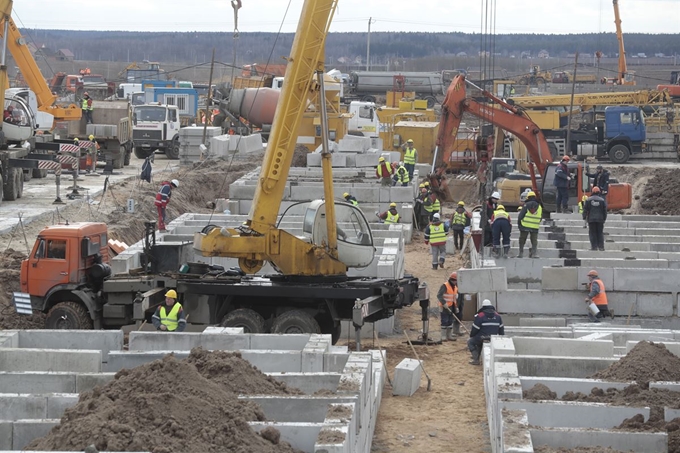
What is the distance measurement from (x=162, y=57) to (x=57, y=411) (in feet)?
453

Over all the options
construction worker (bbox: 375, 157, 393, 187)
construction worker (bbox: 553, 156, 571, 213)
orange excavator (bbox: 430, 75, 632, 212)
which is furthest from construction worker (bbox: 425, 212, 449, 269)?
orange excavator (bbox: 430, 75, 632, 212)

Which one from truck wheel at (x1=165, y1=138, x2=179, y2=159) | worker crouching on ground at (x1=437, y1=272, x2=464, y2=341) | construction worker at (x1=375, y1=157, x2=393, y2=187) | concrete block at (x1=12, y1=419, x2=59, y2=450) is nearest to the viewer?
concrete block at (x1=12, y1=419, x2=59, y2=450)

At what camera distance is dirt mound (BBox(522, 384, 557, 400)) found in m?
11.8

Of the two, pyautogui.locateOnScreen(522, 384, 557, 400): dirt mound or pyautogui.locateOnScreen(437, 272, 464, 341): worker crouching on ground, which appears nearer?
pyautogui.locateOnScreen(522, 384, 557, 400): dirt mound

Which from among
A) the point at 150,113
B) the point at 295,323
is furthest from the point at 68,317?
the point at 150,113

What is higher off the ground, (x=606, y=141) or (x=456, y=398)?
(x=606, y=141)

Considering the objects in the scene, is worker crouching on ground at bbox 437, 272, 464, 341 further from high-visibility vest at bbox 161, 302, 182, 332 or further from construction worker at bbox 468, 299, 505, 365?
high-visibility vest at bbox 161, 302, 182, 332

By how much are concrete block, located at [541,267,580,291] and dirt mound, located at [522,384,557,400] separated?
20.9 feet

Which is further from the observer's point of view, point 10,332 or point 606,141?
point 606,141

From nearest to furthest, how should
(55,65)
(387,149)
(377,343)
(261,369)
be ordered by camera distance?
1. (261,369)
2. (377,343)
3. (387,149)
4. (55,65)

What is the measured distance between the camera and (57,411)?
1077cm

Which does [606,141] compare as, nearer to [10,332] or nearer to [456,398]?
[456,398]

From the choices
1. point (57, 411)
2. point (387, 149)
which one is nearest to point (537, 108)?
point (387, 149)

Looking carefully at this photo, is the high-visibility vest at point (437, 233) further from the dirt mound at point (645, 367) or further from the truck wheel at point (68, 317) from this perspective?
the dirt mound at point (645, 367)
